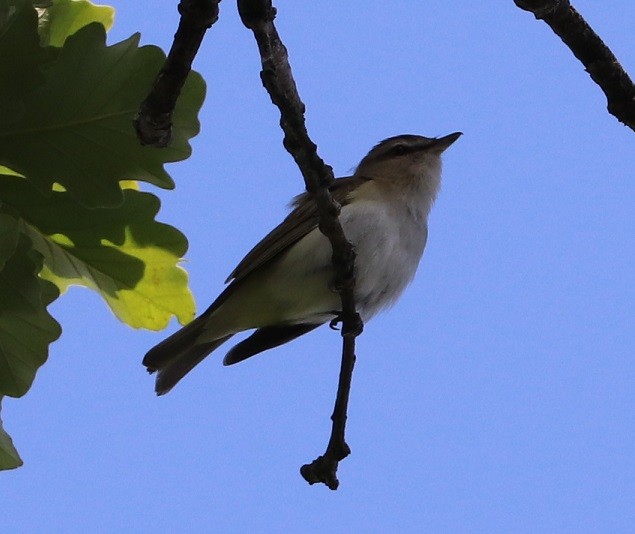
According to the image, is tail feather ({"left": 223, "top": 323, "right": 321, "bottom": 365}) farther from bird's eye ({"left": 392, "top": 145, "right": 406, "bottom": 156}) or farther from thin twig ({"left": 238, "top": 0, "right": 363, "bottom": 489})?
thin twig ({"left": 238, "top": 0, "right": 363, "bottom": 489})

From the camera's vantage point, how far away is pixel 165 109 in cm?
215

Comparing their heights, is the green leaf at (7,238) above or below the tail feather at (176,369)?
below

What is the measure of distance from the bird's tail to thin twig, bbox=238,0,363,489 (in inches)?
77.8

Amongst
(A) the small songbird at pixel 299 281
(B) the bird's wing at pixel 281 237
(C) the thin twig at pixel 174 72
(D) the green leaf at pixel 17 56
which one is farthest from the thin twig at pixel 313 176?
(B) the bird's wing at pixel 281 237

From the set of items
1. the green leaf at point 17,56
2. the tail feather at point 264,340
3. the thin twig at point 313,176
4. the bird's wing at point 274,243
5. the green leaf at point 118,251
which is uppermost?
the bird's wing at point 274,243

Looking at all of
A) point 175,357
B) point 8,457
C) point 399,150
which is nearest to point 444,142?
point 399,150

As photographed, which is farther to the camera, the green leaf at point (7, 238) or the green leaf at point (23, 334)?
the green leaf at point (23, 334)

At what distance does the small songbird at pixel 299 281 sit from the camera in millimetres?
5141

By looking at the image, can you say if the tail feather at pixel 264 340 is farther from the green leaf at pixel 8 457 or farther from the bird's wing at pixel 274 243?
the green leaf at pixel 8 457

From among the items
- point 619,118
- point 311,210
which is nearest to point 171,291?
point 619,118

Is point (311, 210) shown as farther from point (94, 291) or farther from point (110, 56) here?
point (110, 56)

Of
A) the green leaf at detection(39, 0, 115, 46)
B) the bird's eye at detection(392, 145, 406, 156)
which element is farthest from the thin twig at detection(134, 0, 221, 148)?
the bird's eye at detection(392, 145, 406, 156)

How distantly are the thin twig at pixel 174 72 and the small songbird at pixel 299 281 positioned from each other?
9.38ft

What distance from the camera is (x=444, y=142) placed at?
6.55 meters
